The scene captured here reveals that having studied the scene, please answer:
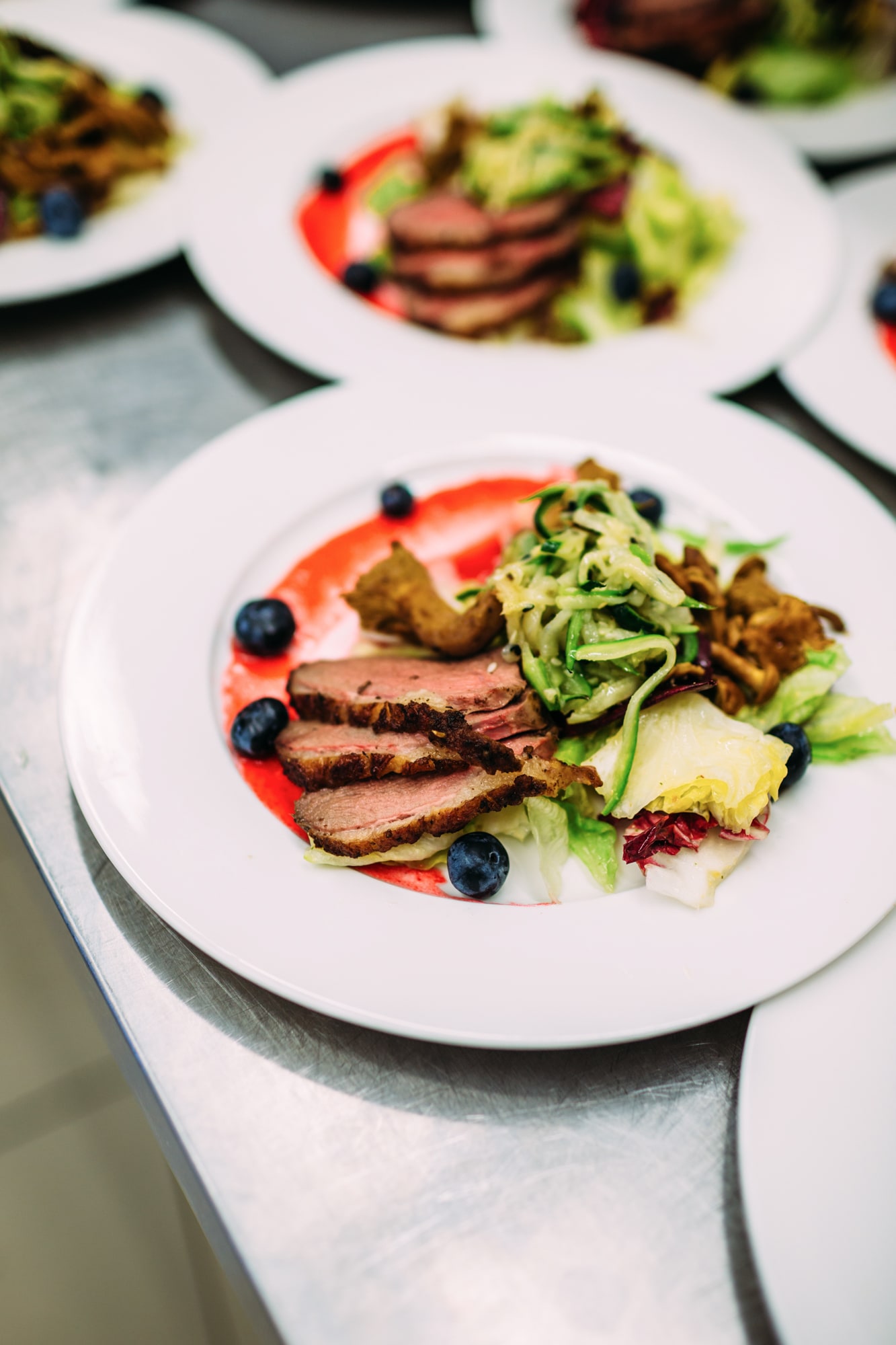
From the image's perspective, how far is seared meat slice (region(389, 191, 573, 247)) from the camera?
10.3 feet

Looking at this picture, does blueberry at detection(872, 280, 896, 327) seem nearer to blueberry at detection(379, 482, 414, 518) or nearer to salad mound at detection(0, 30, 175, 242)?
blueberry at detection(379, 482, 414, 518)

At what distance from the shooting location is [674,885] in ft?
5.90

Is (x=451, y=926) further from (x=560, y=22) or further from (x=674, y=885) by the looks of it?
(x=560, y=22)

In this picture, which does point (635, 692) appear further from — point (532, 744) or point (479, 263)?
point (479, 263)

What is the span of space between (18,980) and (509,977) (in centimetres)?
226

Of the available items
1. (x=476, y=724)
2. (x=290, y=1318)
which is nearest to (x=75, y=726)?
(x=476, y=724)

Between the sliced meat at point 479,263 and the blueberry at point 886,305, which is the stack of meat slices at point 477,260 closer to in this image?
the sliced meat at point 479,263

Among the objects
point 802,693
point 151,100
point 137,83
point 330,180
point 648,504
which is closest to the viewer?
point 802,693

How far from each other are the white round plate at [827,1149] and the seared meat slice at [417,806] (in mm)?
576

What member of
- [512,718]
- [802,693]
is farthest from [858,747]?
[512,718]

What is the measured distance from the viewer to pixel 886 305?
301cm

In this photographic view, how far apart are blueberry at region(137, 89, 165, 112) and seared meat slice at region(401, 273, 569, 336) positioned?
1.31 meters

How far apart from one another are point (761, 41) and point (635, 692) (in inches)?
Result: 152

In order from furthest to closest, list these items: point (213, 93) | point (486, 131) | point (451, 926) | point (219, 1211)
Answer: point (213, 93) < point (486, 131) < point (451, 926) < point (219, 1211)
